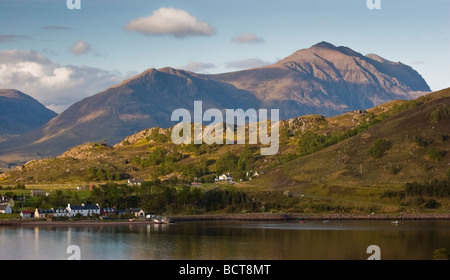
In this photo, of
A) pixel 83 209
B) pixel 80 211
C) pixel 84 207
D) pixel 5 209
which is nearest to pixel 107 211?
pixel 84 207

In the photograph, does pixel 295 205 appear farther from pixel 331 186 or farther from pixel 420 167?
pixel 420 167

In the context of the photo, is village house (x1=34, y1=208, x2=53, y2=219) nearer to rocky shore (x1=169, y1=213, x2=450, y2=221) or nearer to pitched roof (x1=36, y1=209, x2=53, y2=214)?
pitched roof (x1=36, y1=209, x2=53, y2=214)

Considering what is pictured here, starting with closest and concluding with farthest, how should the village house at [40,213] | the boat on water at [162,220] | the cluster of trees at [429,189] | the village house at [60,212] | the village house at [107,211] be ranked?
the boat on water at [162,220]
the village house at [40,213]
the village house at [60,212]
the village house at [107,211]
the cluster of trees at [429,189]

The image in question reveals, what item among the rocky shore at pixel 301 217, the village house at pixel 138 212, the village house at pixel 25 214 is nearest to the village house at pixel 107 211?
the village house at pixel 138 212

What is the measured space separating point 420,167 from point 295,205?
136 feet

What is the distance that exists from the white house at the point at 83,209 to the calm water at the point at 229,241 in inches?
613

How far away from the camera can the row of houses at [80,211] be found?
151125 mm

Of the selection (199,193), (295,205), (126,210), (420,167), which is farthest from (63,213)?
(420,167)

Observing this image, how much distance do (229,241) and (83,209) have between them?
54841mm

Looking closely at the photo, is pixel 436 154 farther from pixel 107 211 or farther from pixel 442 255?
pixel 442 255

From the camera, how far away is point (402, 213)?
161m

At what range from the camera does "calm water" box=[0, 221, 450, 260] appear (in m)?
96.5

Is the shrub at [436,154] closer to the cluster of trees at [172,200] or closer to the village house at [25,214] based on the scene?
the cluster of trees at [172,200]

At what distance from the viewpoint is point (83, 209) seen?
15625 centimetres
